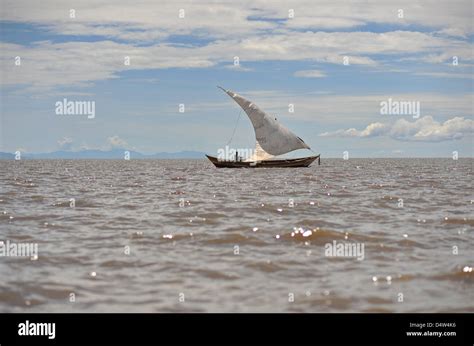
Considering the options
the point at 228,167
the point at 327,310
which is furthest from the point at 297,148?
the point at 327,310

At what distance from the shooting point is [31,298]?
A: 11844 mm

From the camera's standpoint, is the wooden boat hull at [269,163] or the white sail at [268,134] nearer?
the white sail at [268,134]

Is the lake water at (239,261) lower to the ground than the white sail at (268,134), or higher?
lower

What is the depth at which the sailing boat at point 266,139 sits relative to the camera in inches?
2963

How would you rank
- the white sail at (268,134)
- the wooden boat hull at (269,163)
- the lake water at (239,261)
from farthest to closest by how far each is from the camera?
the wooden boat hull at (269,163) < the white sail at (268,134) < the lake water at (239,261)

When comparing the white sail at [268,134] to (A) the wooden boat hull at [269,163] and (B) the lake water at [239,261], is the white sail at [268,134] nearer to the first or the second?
(A) the wooden boat hull at [269,163]

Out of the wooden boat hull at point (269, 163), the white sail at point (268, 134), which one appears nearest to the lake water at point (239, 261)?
the white sail at point (268, 134)

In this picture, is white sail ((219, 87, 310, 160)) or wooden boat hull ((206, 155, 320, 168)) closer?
white sail ((219, 87, 310, 160))

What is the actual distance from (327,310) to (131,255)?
6.59m

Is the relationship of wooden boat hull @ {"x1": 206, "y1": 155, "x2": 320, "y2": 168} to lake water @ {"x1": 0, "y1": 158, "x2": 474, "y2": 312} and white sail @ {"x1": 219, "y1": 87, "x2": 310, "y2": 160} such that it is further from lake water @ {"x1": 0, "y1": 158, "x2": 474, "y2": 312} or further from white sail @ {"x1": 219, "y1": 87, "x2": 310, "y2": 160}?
lake water @ {"x1": 0, "y1": 158, "x2": 474, "y2": 312}

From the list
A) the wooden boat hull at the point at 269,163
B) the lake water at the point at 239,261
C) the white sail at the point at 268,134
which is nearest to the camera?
the lake water at the point at 239,261

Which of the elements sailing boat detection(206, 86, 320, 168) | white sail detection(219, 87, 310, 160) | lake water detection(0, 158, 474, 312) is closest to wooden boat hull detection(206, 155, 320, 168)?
sailing boat detection(206, 86, 320, 168)

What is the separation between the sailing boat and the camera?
7525 cm
